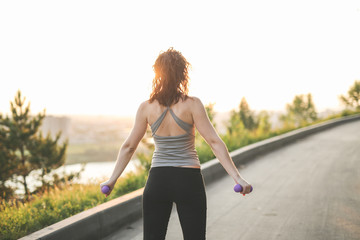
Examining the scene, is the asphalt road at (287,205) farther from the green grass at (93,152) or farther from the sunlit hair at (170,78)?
the green grass at (93,152)

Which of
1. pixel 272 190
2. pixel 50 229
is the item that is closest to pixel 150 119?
pixel 50 229

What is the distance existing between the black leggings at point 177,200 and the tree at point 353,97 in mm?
31564

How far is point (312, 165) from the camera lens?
9.06 m

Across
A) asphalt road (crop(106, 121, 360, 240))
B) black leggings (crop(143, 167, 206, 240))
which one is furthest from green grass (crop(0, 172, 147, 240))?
black leggings (crop(143, 167, 206, 240))

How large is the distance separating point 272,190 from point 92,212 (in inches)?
141

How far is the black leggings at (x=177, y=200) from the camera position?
2.18m

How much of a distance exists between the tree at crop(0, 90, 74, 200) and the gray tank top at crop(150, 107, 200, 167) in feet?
109

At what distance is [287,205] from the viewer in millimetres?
5492

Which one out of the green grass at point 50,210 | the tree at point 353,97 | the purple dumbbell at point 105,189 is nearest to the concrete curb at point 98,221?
the green grass at point 50,210

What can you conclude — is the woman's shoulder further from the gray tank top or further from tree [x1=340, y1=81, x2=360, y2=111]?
tree [x1=340, y1=81, x2=360, y2=111]

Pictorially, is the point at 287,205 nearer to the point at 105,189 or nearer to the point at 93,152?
the point at 105,189

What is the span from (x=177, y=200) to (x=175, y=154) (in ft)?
0.93

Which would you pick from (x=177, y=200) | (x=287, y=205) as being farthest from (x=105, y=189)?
(x=287, y=205)

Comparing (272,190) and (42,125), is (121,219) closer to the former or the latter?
(272,190)
